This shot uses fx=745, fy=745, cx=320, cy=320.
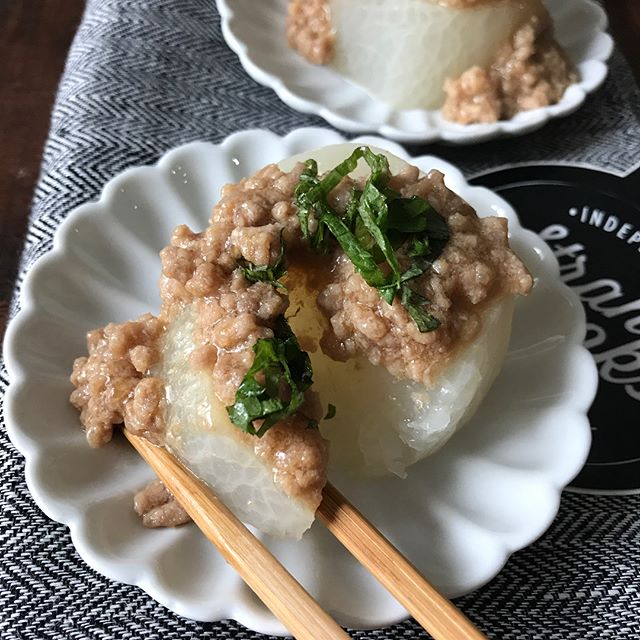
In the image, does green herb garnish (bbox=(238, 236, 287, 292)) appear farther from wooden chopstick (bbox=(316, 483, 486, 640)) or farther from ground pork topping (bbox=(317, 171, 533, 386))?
wooden chopstick (bbox=(316, 483, 486, 640))

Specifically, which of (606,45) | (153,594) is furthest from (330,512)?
(606,45)

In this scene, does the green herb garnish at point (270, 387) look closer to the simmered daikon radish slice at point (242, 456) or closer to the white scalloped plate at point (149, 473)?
the simmered daikon radish slice at point (242, 456)

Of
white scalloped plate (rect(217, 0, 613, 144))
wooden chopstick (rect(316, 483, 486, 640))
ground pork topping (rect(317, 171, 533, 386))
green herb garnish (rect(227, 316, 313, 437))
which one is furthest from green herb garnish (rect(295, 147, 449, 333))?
white scalloped plate (rect(217, 0, 613, 144))

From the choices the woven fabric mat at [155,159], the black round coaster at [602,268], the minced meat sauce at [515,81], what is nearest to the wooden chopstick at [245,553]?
the woven fabric mat at [155,159]

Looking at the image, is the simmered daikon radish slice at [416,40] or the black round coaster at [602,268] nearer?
the black round coaster at [602,268]

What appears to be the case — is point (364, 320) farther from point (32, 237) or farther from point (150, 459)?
point (32, 237)

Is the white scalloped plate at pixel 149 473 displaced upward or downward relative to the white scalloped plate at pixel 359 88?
downward
